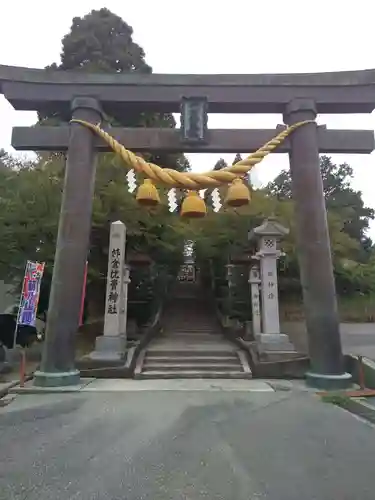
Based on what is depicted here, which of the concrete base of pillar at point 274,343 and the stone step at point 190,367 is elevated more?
the concrete base of pillar at point 274,343

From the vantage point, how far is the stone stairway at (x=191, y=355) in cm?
981

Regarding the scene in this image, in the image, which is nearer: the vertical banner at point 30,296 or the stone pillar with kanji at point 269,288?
the vertical banner at point 30,296

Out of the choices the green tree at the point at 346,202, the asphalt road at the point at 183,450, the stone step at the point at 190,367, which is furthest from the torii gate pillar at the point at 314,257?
the green tree at the point at 346,202

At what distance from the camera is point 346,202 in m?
32.9

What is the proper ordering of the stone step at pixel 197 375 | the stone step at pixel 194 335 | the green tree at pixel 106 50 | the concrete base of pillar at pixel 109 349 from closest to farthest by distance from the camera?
the stone step at pixel 197 375, the concrete base of pillar at pixel 109 349, the stone step at pixel 194 335, the green tree at pixel 106 50

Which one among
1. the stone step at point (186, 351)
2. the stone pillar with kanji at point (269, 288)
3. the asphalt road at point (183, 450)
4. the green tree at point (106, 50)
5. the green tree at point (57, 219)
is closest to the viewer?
the asphalt road at point (183, 450)

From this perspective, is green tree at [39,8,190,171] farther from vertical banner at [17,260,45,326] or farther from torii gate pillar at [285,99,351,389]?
torii gate pillar at [285,99,351,389]

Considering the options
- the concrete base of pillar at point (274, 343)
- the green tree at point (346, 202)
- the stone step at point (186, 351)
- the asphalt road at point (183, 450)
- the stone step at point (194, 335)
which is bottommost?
the asphalt road at point (183, 450)

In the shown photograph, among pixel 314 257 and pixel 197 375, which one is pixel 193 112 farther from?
pixel 197 375

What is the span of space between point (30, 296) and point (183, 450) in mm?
6762

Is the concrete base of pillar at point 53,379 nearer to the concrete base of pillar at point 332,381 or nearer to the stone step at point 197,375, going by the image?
the stone step at point 197,375

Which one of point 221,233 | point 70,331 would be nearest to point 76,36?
point 221,233

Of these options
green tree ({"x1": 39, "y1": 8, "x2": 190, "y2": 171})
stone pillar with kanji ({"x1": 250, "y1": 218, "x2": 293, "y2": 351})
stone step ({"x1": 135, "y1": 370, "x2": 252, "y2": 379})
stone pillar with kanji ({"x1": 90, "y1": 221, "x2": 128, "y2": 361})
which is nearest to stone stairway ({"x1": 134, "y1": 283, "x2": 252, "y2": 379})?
stone step ({"x1": 135, "y1": 370, "x2": 252, "y2": 379})

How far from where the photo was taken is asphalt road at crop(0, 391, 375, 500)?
3414mm
